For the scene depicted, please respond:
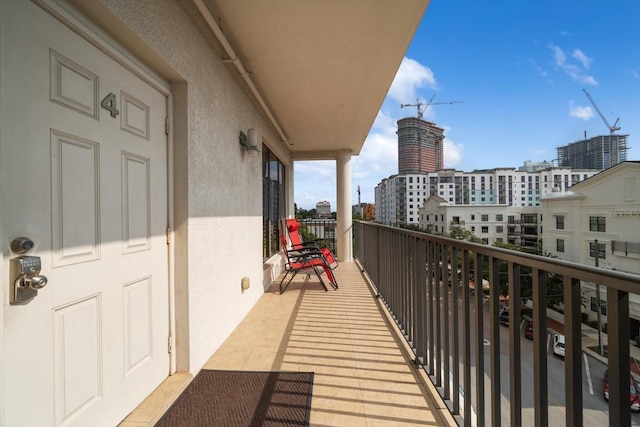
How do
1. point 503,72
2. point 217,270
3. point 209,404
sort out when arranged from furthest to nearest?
point 503,72, point 217,270, point 209,404

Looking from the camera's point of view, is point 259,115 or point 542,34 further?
point 542,34

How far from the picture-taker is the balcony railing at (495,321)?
65cm

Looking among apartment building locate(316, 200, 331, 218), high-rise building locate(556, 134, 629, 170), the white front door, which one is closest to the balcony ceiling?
the white front door

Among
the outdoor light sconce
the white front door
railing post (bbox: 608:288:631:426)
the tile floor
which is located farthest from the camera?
the outdoor light sconce

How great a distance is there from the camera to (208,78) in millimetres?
2170

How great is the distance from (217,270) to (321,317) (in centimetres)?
123

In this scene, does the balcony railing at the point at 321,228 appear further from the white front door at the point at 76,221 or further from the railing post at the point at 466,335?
the railing post at the point at 466,335

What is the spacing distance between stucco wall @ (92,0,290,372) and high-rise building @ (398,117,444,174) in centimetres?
3789

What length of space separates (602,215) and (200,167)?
15.2 feet

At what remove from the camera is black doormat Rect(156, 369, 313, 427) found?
1521mm

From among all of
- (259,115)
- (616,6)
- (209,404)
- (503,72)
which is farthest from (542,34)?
(209,404)

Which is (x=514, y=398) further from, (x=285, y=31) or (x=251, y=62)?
(x=251, y=62)

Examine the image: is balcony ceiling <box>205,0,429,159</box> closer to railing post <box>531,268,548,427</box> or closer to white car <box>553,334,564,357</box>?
railing post <box>531,268,548,427</box>

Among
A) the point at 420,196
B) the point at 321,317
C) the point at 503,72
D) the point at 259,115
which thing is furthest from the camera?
the point at 420,196
